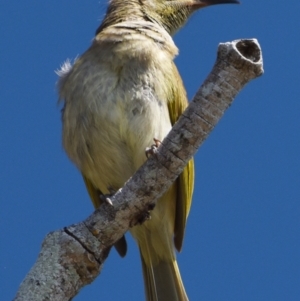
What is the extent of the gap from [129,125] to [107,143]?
10.0 inches

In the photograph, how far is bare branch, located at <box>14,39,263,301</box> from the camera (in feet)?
14.1

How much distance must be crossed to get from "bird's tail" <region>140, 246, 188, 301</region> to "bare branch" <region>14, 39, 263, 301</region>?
163cm

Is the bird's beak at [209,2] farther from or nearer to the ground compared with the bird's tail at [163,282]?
farther from the ground

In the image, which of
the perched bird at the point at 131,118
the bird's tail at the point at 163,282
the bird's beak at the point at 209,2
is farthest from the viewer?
the bird's beak at the point at 209,2

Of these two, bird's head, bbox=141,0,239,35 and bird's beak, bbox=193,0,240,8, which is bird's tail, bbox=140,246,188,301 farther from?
bird's beak, bbox=193,0,240,8

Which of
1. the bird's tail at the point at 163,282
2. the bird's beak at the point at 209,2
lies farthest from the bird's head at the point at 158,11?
the bird's tail at the point at 163,282

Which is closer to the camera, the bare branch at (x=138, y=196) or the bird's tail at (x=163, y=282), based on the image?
the bare branch at (x=138, y=196)

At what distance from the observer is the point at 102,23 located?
6.86 m

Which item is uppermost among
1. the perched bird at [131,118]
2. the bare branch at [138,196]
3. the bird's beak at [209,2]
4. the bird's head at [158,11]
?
the bird's beak at [209,2]

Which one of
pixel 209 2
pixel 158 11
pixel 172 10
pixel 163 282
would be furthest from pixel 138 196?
pixel 209 2

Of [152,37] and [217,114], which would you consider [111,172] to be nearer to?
[152,37]

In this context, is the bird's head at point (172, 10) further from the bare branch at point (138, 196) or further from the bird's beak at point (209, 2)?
the bare branch at point (138, 196)

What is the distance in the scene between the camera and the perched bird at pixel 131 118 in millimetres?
5680

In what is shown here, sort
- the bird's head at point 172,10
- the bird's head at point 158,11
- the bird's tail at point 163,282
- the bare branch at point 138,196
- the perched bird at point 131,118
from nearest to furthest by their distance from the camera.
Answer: the bare branch at point 138,196, the perched bird at point 131,118, the bird's tail at point 163,282, the bird's head at point 158,11, the bird's head at point 172,10
